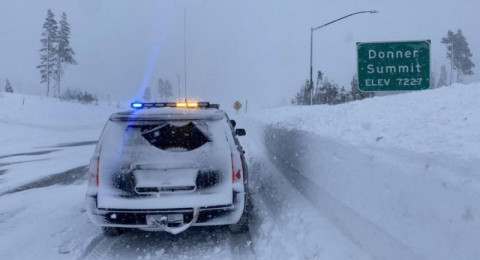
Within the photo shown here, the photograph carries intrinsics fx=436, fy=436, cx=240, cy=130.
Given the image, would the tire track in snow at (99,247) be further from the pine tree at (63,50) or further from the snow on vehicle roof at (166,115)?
the pine tree at (63,50)

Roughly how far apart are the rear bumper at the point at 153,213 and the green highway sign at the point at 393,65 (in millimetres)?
4671

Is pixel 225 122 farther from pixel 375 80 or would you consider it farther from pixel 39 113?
pixel 39 113

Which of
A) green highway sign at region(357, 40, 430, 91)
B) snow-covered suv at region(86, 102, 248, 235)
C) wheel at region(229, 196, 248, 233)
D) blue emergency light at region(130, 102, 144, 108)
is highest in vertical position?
green highway sign at region(357, 40, 430, 91)

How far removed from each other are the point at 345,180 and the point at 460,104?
2.35m

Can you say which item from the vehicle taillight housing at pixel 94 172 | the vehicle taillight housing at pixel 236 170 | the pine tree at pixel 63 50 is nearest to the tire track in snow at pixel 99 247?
the vehicle taillight housing at pixel 94 172

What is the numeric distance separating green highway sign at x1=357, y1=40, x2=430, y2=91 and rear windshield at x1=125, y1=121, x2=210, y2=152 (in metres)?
4.59

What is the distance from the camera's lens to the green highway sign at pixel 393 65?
27.3 feet

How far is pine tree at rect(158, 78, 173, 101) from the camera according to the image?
124000 millimetres

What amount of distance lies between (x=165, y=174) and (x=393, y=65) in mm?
5499

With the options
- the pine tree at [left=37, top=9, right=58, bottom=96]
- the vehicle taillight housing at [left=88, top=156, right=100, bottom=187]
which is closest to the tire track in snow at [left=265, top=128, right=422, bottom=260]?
the vehicle taillight housing at [left=88, top=156, right=100, bottom=187]

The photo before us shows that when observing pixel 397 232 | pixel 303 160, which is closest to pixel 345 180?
pixel 397 232

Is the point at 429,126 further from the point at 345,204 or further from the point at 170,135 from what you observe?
the point at 170,135

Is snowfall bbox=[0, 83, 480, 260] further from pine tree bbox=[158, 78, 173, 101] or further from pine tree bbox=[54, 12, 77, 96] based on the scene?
pine tree bbox=[158, 78, 173, 101]

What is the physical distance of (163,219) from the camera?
5215 millimetres
